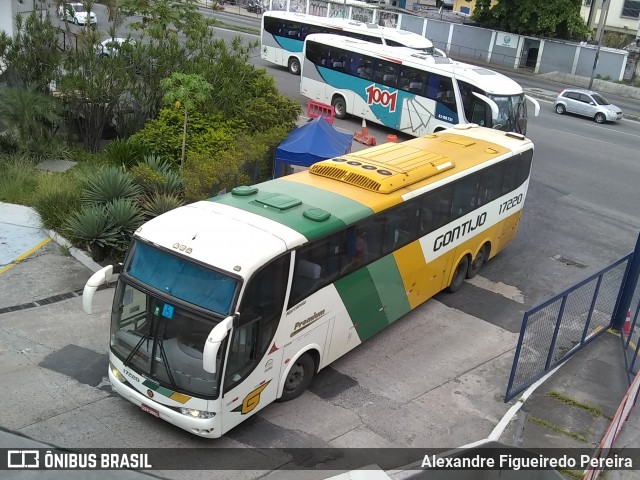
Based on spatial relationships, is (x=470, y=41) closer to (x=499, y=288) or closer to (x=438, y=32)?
Result: (x=438, y=32)

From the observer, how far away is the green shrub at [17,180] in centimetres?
1639

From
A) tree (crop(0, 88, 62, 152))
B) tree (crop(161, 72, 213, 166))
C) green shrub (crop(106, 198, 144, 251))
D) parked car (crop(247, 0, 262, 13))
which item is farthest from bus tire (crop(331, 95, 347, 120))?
parked car (crop(247, 0, 262, 13))

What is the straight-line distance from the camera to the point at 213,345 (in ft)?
26.6

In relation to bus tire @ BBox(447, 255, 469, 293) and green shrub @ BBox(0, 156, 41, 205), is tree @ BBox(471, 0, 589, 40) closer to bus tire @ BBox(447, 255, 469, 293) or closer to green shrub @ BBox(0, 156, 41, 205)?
bus tire @ BBox(447, 255, 469, 293)

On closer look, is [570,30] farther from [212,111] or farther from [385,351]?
[385,351]

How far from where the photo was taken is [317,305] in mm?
10367

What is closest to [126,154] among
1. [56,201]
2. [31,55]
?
[56,201]

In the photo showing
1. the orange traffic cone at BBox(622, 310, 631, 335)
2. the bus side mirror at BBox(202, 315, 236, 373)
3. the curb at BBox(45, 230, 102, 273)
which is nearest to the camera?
the bus side mirror at BBox(202, 315, 236, 373)

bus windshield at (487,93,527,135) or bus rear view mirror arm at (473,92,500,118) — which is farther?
bus windshield at (487,93,527,135)

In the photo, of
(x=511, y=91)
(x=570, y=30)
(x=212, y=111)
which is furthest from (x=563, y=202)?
(x=570, y=30)

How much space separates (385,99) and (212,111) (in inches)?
365

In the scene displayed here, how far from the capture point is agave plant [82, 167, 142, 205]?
14680 mm

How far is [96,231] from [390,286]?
592 cm

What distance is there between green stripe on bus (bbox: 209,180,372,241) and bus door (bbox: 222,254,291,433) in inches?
29.5
